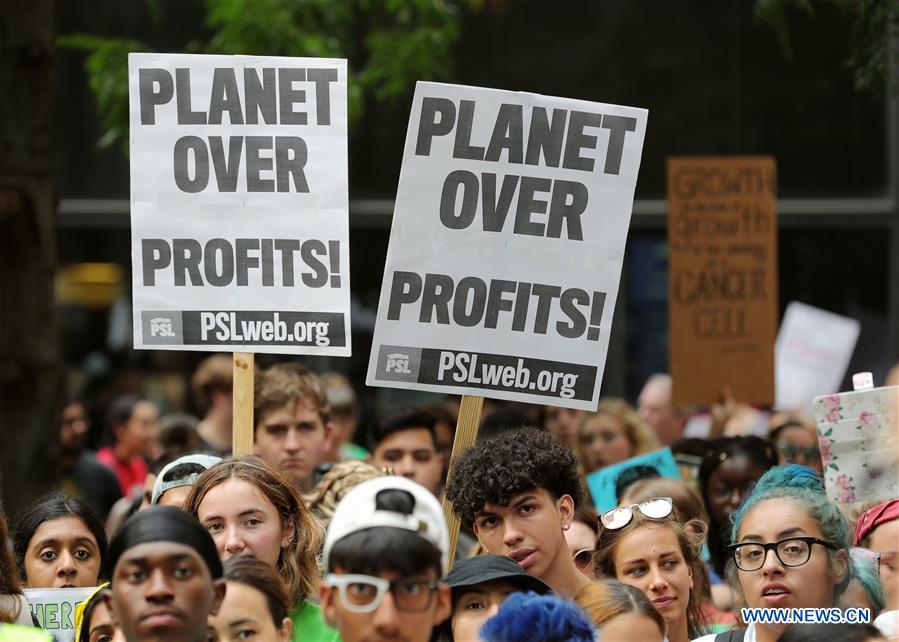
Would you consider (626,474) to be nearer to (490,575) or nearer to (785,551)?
(785,551)

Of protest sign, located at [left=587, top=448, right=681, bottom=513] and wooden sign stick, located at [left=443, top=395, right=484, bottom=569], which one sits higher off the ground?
wooden sign stick, located at [left=443, top=395, right=484, bottom=569]

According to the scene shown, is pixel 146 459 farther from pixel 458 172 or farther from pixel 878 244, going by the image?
pixel 878 244

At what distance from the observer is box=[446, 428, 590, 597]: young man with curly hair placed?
14.9ft

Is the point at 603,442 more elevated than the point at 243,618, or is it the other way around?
the point at 243,618

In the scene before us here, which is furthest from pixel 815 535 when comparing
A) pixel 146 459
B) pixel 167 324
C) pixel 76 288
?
pixel 76 288

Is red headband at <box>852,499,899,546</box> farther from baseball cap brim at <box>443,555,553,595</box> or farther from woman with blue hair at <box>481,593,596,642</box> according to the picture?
woman with blue hair at <box>481,593,596,642</box>

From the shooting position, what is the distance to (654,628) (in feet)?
13.1

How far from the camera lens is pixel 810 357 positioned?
10875mm

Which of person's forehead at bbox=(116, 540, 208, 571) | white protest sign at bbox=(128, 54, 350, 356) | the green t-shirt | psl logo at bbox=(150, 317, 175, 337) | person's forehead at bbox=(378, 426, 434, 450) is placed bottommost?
the green t-shirt

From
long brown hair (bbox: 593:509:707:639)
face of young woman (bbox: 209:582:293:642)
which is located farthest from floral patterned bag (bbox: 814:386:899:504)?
face of young woman (bbox: 209:582:293:642)

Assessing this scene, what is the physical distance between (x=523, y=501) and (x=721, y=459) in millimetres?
2074

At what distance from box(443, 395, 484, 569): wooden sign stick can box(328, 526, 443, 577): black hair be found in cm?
176

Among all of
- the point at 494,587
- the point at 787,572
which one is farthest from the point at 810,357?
the point at 494,587

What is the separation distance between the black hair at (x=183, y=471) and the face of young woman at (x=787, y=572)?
194cm
